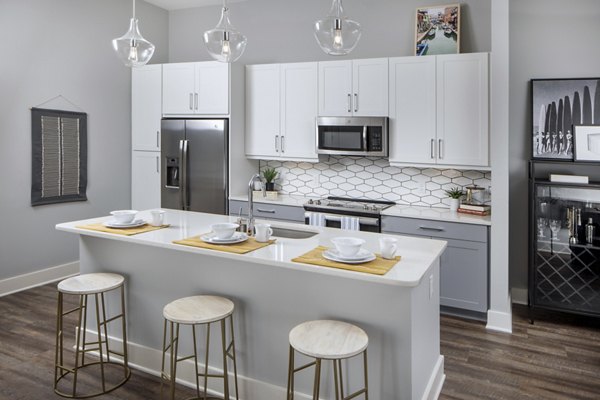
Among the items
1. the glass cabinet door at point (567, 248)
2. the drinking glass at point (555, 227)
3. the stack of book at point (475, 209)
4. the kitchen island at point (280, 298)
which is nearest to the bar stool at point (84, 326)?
the kitchen island at point (280, 298)

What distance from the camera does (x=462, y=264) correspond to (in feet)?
13.0

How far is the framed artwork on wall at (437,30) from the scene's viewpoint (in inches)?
170

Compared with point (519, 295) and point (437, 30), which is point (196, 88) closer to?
point (437, 30)

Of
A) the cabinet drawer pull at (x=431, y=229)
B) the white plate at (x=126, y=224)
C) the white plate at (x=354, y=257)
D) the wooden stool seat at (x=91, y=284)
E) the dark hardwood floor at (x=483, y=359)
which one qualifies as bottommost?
the dark hardwood floor at (x=483, y=359)

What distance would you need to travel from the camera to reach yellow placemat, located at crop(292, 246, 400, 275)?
214cm

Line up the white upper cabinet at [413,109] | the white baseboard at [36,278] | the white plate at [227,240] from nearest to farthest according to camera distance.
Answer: the white plate at [227,240] → the white upper cabinet at [413,109] → the white baseboard at [36,278]

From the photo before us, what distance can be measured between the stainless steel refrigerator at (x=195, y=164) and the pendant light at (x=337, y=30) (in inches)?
102

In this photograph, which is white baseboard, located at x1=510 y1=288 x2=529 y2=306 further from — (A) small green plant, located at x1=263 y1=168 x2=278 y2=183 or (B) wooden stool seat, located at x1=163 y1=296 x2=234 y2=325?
(B) wooden stool seat, located at x1=163 y1=296 x2=234 y2=325

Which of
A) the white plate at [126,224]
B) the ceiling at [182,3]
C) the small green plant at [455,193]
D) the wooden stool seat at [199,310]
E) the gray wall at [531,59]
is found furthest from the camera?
the ceiling at [182,3]

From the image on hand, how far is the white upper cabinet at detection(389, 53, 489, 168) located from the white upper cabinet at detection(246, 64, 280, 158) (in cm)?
126

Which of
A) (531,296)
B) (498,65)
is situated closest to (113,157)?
(498,65)

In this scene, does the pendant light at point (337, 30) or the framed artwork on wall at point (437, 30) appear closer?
the pendant light at point (337, 30)

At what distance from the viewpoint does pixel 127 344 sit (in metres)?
3.14

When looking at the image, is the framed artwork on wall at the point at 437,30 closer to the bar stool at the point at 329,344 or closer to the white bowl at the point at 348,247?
the white bowl at the point at 348,247
